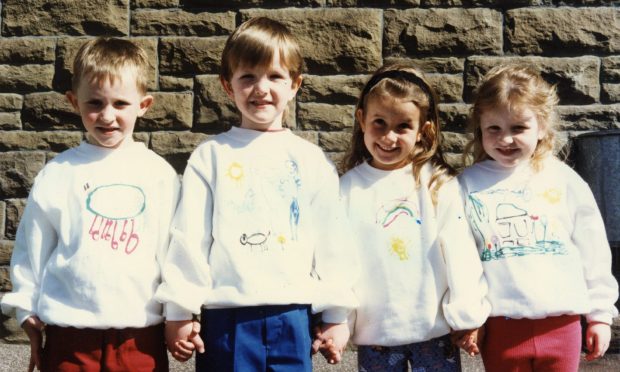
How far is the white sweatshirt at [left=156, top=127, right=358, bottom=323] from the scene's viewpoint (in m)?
2.27

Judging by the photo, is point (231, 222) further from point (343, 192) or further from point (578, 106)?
point (578, 106)

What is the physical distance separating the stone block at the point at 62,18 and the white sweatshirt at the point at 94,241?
130cm

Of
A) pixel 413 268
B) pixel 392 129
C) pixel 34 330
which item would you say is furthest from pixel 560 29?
pixel 34 330

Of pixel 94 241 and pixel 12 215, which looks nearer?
pixel 94 241

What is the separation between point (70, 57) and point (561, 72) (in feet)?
8.02

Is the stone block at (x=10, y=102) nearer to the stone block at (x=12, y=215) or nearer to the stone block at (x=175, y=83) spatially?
the stone block at (x=12, y=215)

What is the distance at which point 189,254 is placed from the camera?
2.28 meters

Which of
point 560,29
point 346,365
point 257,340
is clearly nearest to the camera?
point 257,340

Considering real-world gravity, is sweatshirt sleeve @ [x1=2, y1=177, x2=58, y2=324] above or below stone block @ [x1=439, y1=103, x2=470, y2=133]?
below

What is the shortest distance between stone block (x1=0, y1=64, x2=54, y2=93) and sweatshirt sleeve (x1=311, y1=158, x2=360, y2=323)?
1.83 metres

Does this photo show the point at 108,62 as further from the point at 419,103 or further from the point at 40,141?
the point at 40,141

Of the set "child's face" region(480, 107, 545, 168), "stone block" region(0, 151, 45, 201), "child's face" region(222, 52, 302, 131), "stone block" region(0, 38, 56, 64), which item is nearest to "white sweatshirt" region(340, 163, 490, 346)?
"child's face" region(480, 107, 545, 168)

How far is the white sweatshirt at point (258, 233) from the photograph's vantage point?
7.44ft

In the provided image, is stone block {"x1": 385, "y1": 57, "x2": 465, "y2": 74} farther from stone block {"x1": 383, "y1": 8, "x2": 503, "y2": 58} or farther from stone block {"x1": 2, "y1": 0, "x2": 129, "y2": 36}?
stone block {"x1": 2, "y1": 0, "x2": 129, "y2": 36}
